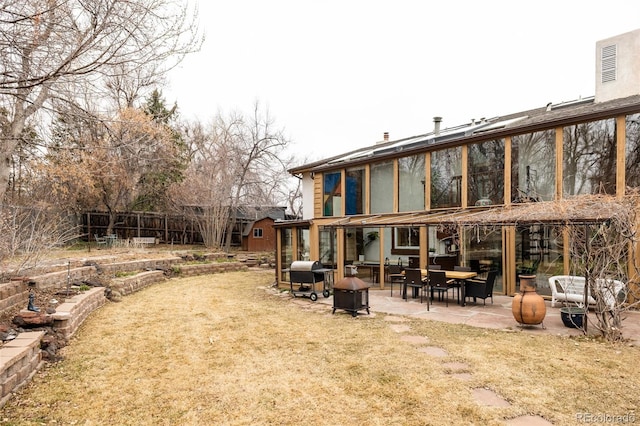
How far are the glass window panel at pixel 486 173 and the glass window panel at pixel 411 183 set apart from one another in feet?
4.68

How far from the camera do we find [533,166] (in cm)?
915

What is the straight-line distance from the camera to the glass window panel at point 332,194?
12992 millimetres

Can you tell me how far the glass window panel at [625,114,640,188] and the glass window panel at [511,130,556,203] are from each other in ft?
4.39

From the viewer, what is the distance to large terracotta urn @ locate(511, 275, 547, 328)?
629 cm

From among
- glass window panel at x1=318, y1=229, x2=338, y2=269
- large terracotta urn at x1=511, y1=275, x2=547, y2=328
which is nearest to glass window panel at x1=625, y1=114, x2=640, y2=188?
large terracotta urn at x1=511, y1=275, x2=547, y2=328

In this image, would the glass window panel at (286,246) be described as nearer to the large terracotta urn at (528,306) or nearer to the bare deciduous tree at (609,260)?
the large terracotta urn at (528,306)

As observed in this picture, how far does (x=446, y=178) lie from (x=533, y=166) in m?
2.16

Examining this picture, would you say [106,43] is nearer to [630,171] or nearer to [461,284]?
[461,284]

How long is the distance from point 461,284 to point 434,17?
25.9ft

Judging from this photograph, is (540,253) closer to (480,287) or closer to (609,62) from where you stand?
(480,287)

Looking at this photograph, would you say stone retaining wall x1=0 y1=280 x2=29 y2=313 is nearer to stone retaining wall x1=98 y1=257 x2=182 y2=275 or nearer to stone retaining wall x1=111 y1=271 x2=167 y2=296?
stone retaining wall x1=111 y1=271 x2=167 y2=296

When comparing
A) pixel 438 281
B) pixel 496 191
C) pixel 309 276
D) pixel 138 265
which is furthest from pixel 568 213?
pixel 138 265

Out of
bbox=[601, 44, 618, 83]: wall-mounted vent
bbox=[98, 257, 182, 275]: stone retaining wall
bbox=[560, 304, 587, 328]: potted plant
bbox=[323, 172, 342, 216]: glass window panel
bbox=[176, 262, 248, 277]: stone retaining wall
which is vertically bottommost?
bbox=[176, 262, 248, 277]: stone retaining wall

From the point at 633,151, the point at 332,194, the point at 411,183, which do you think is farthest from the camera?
the point at 332,194
